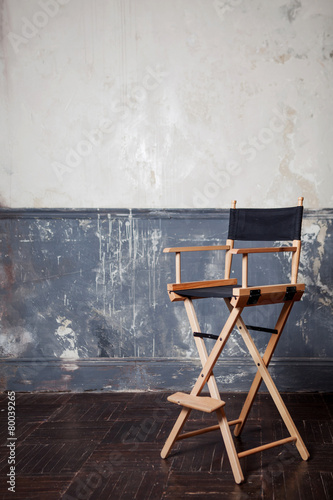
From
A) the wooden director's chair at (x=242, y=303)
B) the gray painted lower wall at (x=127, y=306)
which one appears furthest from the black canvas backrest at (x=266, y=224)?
the gray painted lower wall at (x=127, y=306)

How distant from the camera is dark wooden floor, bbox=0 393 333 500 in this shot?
8.32ft

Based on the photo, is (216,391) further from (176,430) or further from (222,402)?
(176,430)

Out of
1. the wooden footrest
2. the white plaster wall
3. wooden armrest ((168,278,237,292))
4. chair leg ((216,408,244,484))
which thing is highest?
the white plaster wall

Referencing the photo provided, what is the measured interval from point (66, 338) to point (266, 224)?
80.4 inches

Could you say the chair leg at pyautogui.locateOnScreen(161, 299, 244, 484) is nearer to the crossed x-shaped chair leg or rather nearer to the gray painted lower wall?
the crossed x-shaped chair leg

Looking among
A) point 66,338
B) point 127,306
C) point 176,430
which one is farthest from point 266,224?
point 66,338

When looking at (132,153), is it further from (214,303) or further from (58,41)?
(214,303)

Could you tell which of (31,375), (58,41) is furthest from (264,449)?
(58,41)

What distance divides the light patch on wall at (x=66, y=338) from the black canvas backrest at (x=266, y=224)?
1.72 metres

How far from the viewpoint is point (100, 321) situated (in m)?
4.27

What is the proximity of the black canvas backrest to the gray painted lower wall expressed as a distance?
0.89 metres

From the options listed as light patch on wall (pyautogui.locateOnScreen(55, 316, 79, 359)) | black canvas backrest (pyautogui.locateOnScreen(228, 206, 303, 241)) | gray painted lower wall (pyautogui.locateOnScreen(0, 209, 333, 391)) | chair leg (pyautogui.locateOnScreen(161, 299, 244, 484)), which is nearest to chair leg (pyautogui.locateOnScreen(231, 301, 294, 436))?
chair leg (pyautogui.locateOnScreen(161, 299, 244, 484))

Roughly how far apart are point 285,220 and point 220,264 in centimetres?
120

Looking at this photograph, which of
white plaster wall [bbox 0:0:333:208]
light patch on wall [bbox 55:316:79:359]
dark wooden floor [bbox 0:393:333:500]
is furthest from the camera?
light patch on wall [bbox 55:316:79:359]
